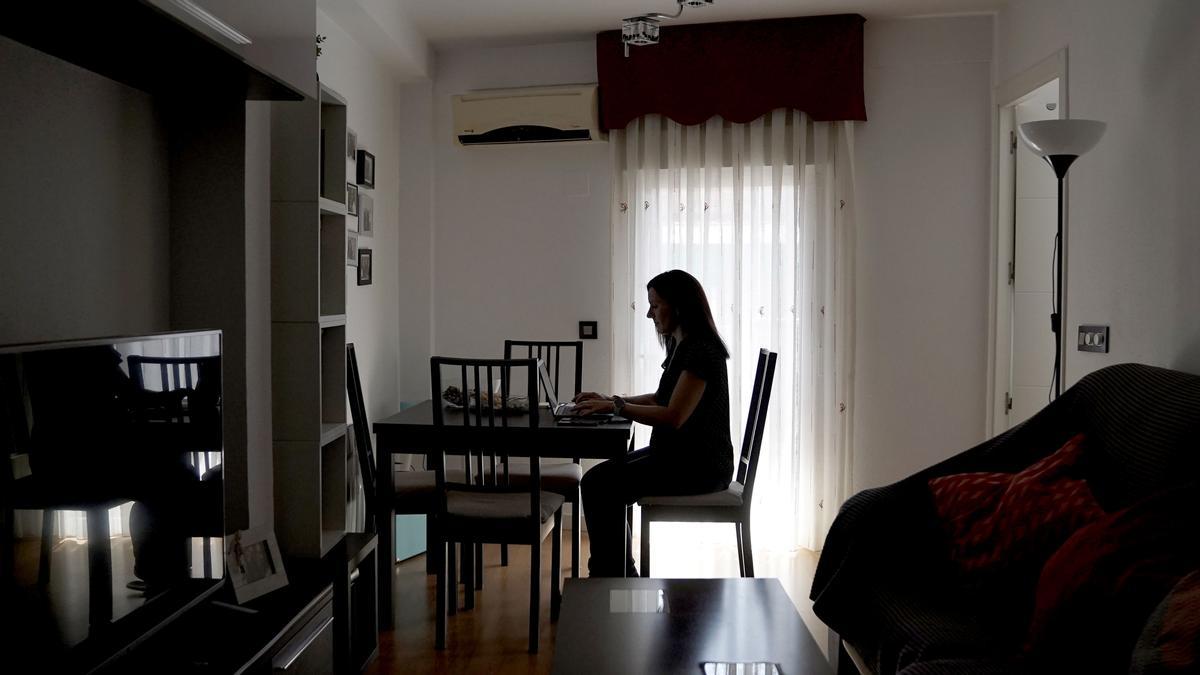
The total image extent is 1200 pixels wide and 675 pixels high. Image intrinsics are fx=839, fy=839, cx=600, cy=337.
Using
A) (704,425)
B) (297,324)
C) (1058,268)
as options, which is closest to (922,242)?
(1058,268)

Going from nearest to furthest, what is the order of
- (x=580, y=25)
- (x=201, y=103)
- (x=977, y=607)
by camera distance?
(x=977, y=607) < (x=201, y=103) < (x=580, y=25)

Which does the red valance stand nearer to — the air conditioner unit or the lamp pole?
the air conditioner unit

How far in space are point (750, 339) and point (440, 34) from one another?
7.34ft

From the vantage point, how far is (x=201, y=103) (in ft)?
7.41

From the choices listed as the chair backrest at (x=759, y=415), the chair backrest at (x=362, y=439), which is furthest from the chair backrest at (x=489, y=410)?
the chair backrest at (x=759, y=415)

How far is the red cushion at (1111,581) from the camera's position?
158 centimetres

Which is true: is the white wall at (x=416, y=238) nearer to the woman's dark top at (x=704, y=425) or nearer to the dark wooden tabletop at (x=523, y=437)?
the dark wooden tabletop at (x=523, y=437)

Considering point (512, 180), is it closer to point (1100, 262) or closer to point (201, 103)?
point (201, 103)

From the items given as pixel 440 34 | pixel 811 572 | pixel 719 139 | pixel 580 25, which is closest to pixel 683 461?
pixel 811 572

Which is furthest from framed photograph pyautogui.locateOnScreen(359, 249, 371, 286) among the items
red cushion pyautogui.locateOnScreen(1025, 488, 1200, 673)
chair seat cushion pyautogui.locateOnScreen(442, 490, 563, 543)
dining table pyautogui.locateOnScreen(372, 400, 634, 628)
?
red cushion pyautogui.locateOnScreen(1025, 488, 1200, 673)

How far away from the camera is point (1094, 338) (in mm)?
3051

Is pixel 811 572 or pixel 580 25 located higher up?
pixel 580 25

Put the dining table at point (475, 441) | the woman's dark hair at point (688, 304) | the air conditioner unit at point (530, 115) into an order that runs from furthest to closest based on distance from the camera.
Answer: the air conditioner unit at point (530, 115), the woman's dark hair at point (688, 304), the dining table at point (475, 441)

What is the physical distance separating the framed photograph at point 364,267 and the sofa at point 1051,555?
255cm
